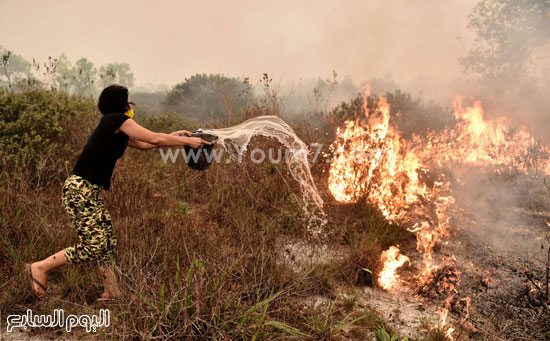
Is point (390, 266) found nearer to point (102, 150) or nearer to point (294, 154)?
point (294, 154)

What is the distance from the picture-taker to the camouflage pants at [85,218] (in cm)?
261

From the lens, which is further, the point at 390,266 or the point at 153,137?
the point at 390,266

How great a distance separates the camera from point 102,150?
2.61 metres

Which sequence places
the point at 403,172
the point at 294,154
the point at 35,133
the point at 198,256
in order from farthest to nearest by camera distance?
A: the point at 403,172 < the point at 35,133 < the point at 294,154 < the point at 198,256

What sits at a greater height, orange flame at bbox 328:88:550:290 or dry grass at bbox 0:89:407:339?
orange flame at bbox 328:88:550:290

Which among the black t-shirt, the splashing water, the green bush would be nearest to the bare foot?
the black t-shirt

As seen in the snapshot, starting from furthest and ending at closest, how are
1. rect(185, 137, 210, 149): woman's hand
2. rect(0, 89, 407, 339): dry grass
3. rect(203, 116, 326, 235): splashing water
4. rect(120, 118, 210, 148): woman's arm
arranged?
rect(203, 116, 326, 235): splashing water
rect(185, 137, 210, 149): woman's hand
rect(120, 118, 210, 148): woman's arm
rect(0, 89, 407, 339): dry grass

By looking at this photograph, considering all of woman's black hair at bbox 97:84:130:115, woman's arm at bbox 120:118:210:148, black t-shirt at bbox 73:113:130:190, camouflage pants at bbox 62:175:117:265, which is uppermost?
woman's black hair at bbox 97:84:130:115

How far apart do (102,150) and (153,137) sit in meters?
0.43

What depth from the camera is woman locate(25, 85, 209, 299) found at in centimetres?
258

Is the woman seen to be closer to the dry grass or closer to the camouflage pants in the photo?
the camouflage pants

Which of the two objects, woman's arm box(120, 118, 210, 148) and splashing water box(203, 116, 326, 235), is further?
splashing water box(203, 116, 326, 235)

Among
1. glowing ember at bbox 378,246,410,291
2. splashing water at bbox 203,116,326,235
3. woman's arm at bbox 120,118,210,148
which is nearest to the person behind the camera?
woman's arm at bbox 120,118,210,148

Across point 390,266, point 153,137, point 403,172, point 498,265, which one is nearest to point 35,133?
point 153,137
